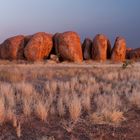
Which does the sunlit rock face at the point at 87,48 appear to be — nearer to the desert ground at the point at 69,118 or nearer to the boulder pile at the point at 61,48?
the boulder pile at the point at 61,48

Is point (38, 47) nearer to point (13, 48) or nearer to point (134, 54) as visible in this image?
point (13, 48)

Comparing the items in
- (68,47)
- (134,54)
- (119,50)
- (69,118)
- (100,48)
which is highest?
(68,47)

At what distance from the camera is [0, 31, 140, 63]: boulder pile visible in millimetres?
50312

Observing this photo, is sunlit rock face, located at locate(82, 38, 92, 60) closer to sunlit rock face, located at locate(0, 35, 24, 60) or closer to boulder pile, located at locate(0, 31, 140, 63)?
boulder pile, located at locate(0, 31, 140, 63)

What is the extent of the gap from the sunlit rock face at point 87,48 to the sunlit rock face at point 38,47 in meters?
4.87

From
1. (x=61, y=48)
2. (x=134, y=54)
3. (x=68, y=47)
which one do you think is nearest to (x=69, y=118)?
(x=68, y=47)

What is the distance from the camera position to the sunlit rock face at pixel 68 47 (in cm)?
5012

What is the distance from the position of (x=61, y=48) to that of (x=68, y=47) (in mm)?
966

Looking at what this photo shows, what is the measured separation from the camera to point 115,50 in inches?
2093

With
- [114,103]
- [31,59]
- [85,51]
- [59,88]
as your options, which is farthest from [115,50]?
[114,103]

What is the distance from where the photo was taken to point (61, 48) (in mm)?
50625

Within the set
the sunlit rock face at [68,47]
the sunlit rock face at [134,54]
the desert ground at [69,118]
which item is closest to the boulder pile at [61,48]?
the sunlit rock face at [68,47]

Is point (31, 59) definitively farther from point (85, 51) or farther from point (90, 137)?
point (90, 137)

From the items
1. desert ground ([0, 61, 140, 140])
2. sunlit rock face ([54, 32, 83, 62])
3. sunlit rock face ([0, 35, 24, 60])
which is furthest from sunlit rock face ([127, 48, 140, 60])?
desert ground ([0, 61, 140, 140])
